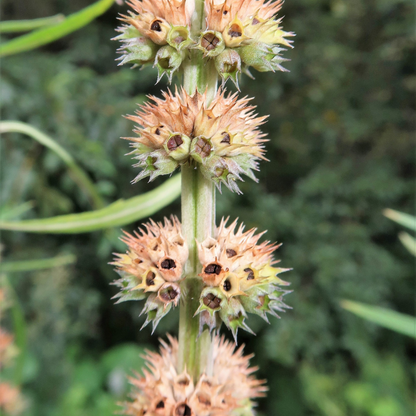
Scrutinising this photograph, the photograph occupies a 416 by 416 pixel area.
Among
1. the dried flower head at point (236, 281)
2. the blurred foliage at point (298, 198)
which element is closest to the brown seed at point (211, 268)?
the dried flower head at point (236, 281)

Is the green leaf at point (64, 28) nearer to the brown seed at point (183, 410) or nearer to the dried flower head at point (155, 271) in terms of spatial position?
the dried flower head at point (155, 271)

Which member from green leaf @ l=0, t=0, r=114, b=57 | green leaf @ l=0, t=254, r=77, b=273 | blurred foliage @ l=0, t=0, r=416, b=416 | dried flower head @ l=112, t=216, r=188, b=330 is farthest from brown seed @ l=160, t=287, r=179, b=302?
blurred foliage @ l=0, t=0, r=416, b=416

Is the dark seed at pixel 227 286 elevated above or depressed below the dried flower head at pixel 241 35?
below

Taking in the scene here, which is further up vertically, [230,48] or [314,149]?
[314,149]

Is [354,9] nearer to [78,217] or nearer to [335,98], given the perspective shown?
[335,98]

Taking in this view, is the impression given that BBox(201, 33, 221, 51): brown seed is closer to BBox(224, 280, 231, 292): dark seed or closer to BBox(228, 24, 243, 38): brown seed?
BBox(228, 24, 243, 38): brown seed

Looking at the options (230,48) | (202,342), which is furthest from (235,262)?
(230,48)

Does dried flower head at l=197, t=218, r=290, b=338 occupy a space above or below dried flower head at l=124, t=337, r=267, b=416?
above
